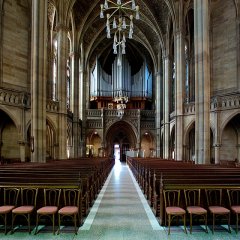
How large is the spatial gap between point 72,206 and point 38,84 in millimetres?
12462

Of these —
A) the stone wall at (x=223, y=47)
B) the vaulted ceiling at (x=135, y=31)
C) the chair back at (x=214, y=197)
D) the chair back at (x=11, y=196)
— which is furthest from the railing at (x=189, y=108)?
the chair back at (x=11, y=196)

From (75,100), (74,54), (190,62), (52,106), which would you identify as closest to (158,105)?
(190,62)

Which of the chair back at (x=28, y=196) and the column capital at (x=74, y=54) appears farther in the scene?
the column capital at (x=74, y=54)

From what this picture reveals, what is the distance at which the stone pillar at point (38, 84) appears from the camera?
17.2 metres

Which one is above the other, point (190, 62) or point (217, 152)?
point (190, 62)

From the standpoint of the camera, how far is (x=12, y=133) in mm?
21109

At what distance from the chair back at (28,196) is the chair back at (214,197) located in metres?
4.54

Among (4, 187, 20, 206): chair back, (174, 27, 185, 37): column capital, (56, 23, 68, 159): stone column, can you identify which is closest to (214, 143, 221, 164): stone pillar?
(174, 27, 185, 37): column capital

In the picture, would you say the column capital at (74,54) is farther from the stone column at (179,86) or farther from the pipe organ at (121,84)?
the stone column at (179,86)

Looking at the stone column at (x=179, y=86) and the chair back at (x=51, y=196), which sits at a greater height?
the stone column at (x=179, y=86)

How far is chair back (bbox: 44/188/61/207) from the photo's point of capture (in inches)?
275

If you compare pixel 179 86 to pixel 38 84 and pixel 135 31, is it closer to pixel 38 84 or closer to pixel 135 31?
pixel 38 84

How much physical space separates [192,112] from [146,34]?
17408 millimetres

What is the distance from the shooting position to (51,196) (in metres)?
7.45
